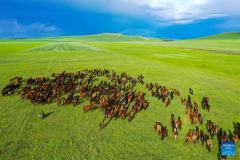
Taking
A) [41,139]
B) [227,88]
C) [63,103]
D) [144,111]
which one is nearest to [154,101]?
[144,111]

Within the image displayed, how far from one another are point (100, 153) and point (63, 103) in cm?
510

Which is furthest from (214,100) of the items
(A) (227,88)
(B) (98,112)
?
(B) (98,112)

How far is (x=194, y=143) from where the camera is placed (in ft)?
19.6

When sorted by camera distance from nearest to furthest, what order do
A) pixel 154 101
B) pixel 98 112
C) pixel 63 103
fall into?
pixel 98 112
pixel 63 103
pixel 154 101

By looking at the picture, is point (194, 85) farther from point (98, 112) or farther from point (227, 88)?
point (98, 112)

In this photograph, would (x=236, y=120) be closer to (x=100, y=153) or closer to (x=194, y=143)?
(x=194, y=143)

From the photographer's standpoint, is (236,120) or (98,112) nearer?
(236,120)

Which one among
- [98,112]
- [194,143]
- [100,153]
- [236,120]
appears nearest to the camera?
[100,153]

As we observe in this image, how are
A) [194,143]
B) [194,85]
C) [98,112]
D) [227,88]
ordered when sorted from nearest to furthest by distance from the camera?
[194,143] → [98,112] → [227,88] → [194,85]

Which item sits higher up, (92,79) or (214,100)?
(92,79)

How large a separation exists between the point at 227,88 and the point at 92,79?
14.6 metres

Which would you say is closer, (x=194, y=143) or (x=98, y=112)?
(x=194, y=143)

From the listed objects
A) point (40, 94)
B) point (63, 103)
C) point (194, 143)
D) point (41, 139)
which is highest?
point (40, 94)

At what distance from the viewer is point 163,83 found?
47.2ft
